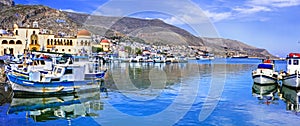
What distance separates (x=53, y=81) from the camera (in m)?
17.7

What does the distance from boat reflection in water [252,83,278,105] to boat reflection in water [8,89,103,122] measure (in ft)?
31.1

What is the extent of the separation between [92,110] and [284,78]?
53.7 feet

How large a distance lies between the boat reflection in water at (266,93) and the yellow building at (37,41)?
26.1 m

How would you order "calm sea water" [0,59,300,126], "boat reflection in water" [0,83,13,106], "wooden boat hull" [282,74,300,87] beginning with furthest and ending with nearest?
"wooden boat hull" [282,74,300,87] → "boat reflection in water" [0,83,13,106] → "calm sea water" [0,59,300,126]

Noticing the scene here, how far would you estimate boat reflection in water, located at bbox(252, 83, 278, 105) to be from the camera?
60.2 feet

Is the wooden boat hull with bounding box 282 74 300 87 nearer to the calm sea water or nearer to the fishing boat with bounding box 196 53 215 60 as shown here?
the calm sea water

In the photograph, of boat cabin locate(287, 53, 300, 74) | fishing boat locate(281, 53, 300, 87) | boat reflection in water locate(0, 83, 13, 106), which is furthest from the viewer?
boat cabin locate(287, 53, 300, 74)

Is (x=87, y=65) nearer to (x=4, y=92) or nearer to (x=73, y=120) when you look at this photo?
(x=4, y=92)

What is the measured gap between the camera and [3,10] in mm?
93312

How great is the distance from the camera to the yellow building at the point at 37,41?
42.2 m

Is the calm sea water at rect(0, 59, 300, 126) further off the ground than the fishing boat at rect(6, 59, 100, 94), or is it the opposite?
the fishing boat at rect(6, 59, 100, 94)

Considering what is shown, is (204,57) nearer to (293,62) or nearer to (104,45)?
(104,45)

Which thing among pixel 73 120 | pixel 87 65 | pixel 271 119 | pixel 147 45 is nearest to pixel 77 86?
pixel 87 65

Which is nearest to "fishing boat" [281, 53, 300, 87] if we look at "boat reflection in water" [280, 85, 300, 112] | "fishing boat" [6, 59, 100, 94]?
"boat reflection in water" [280, 85, 300, 112]
